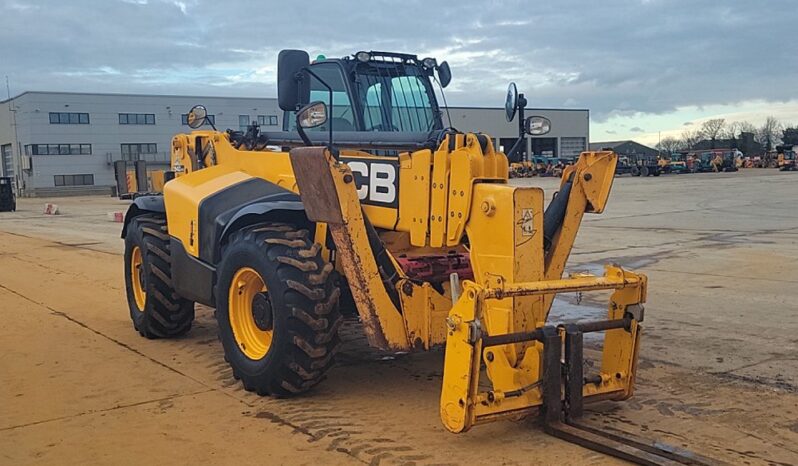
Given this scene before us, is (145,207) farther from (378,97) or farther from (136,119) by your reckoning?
(136,119)

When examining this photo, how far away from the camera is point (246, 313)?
5.99 meters

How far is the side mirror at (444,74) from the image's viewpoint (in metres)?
7.11

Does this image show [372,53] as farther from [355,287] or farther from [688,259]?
[688,259]

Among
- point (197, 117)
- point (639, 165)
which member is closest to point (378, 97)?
point (197, 117)

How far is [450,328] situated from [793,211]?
2111 cm

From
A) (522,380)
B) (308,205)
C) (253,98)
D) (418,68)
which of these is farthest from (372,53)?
(253,98)

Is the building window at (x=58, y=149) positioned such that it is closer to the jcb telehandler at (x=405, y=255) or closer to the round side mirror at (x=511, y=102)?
the jcb telehandler at (x=405, y=255)

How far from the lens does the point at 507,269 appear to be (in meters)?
4.75

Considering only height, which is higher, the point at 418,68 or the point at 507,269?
the point at 418,68

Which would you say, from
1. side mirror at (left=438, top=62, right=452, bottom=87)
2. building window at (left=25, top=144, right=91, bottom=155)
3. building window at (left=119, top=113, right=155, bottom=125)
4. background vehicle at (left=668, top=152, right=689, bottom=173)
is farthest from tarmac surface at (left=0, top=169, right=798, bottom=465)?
building window at (left=119, top=113, right=155, bottom=125)

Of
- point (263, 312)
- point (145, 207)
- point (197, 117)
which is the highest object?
point (197, 117)

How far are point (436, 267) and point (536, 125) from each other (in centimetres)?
131

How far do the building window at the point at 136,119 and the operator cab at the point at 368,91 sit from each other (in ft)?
202

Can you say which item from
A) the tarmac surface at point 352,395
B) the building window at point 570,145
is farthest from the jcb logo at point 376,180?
the building window at point 570,145
